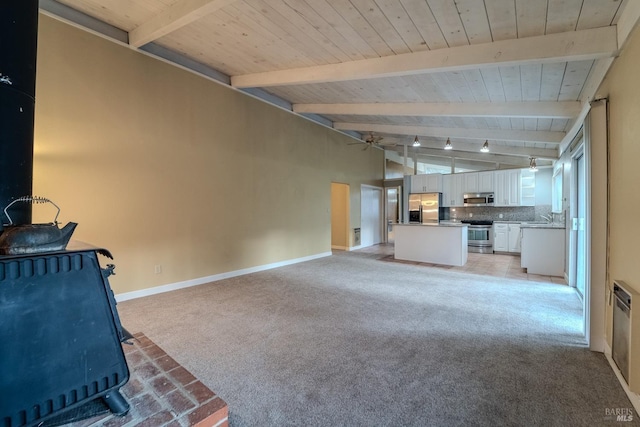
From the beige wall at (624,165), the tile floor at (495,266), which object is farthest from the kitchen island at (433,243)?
the beige wall at (624,165)

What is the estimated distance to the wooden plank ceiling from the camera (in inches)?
97.1

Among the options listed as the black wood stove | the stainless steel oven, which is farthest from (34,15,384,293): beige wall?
the stainless steel oven

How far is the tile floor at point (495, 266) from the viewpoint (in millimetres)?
5023

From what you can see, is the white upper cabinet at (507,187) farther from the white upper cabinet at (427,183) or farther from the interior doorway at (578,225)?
the interior doorway at (578,225)

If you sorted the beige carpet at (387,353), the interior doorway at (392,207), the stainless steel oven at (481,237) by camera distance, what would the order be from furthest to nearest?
the interior doorway at (392,207) < the stainless steel oven at (481,237) < the beige carpet at (387,353)

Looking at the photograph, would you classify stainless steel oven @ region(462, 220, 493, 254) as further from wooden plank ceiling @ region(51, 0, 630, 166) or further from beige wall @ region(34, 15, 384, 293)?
beige wall @ region(34, 15, 384, 293)

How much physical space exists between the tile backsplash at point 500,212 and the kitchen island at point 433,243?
8.23 feet

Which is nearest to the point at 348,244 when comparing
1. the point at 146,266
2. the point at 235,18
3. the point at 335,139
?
the point at 335,139

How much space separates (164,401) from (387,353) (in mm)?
1707

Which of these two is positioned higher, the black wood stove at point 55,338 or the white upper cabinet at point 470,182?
the white upper cabinet at point 470,182

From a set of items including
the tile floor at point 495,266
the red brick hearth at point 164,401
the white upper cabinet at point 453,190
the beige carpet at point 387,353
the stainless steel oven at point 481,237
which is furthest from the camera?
the white upper cabinet at point 453,190

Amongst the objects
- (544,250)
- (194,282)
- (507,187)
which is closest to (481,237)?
(507,187)

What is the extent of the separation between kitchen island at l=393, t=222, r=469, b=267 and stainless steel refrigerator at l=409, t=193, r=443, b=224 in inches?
87.5

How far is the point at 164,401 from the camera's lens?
4.43ft
